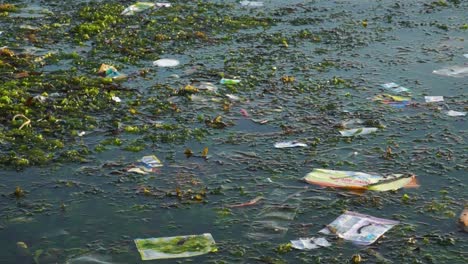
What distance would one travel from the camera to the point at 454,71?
5652 millimetres

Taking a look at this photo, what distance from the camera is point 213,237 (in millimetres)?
3510

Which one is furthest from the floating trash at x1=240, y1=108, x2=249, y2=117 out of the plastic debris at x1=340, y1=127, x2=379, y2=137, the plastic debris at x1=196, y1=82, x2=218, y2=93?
the plastic debris at x1=340, y1=127, x2=379, y2=137

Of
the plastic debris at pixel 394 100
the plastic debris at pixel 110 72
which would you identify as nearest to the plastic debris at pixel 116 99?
the plastic debris at pixel 110 72

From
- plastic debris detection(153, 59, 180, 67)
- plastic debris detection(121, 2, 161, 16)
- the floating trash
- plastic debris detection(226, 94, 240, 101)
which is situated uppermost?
plastic debris detection(121, 2, 161, 16)

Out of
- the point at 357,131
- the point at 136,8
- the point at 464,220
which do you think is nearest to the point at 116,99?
the point at 357,131

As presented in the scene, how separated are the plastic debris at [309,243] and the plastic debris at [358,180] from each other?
1.76 feet

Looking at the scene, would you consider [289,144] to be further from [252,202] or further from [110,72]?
[110,72]

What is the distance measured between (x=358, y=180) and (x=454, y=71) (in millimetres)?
1979

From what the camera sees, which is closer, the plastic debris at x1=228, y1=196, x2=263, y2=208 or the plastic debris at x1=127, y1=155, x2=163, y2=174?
the plastic debris at x1=228, y1=196, x2=263, y2=208

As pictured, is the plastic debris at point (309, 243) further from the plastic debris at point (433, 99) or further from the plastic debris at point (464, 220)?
the plastic debris at point (433, 99)

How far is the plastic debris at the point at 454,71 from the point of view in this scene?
5598 mm

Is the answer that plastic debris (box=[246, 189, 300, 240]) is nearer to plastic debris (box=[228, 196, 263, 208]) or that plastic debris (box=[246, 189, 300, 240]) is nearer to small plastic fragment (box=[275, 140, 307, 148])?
plastic debris (box=[228, 196, 263, 208])

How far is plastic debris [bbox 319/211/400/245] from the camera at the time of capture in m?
3.50

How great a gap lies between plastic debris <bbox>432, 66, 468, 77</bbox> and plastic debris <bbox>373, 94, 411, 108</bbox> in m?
0.62
